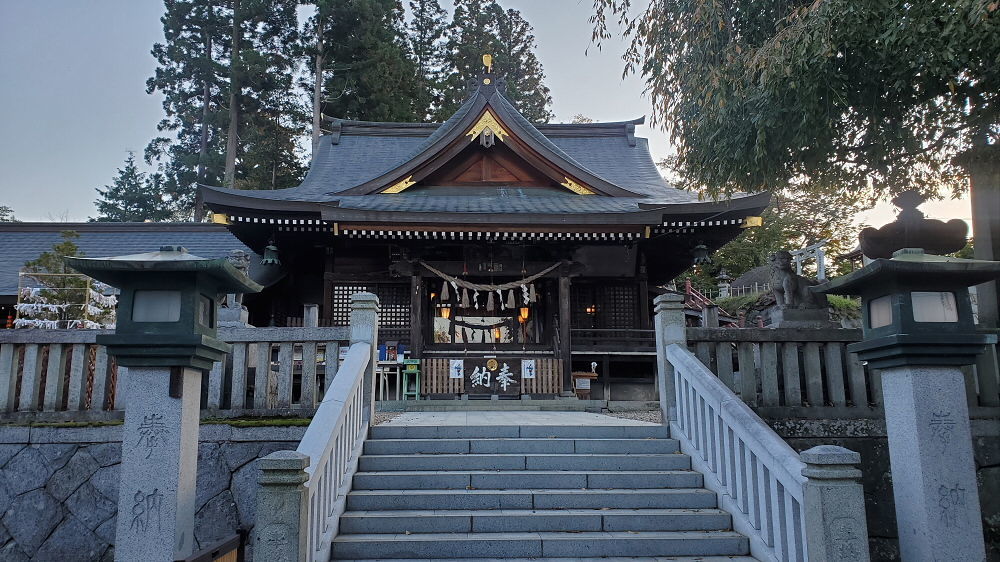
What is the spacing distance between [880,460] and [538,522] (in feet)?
11.9

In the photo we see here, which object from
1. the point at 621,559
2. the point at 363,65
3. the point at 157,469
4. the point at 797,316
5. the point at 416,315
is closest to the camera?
the point at 157,469

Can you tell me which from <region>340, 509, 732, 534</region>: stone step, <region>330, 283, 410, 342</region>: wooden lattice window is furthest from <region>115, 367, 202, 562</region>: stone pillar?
<region>330, 283, 410, 342</region>: wooden lattice window

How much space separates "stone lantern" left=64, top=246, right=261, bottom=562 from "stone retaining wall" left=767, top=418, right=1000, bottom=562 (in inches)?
202

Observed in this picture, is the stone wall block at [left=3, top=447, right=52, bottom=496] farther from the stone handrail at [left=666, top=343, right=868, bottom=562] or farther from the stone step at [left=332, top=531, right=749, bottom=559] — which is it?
the stone handrail at [left=666, top=343, right=868, bottom=562]

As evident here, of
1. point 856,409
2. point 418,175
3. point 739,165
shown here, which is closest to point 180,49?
point 418,175

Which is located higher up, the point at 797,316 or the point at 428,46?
the point at 428,46

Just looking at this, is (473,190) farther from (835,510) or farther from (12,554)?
(835,510)

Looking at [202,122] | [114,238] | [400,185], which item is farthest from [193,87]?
[400,185]

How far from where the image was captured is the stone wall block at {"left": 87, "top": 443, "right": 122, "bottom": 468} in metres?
6.44

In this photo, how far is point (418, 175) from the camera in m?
14.5

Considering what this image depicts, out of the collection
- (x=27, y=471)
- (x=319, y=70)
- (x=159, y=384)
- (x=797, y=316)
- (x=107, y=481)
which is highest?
(x=319, y=70)

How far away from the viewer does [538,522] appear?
17.6 feet

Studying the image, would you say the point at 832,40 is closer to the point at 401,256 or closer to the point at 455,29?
the point at 401,256

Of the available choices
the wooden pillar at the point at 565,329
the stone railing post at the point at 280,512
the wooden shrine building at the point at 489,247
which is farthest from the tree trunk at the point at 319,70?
the stone railing post at the point at 280,512
